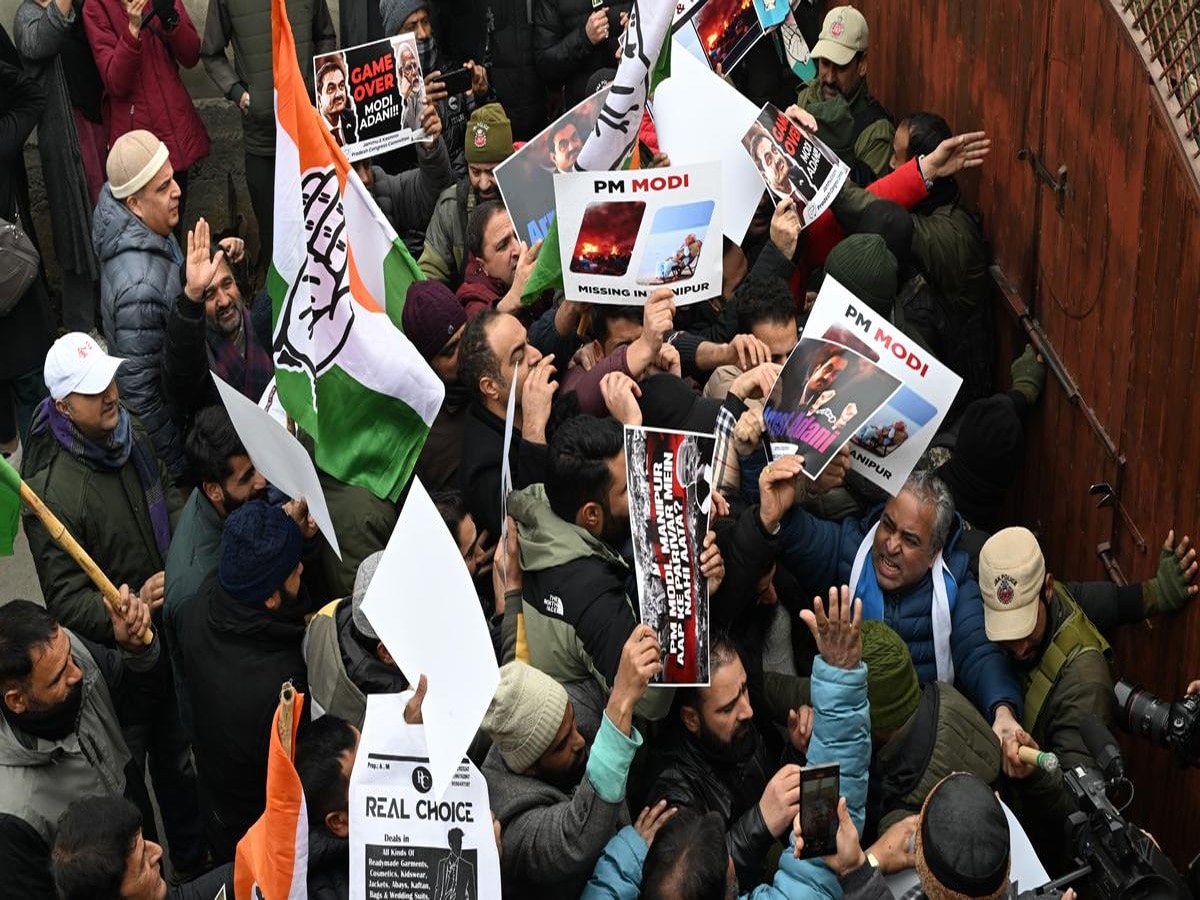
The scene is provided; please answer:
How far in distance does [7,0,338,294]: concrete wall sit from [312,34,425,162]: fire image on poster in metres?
2.81

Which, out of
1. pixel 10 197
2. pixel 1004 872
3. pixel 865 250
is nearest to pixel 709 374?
pixel 865 250

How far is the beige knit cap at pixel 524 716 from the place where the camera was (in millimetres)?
3727

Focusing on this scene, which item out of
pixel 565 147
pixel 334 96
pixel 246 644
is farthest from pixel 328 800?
pixel 334 96

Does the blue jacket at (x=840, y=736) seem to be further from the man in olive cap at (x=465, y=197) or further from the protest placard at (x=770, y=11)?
the protest placard at (x=770, y=11)

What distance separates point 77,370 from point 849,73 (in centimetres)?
407

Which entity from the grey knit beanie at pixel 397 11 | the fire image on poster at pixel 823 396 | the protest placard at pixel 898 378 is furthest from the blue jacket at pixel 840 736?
the grey knit beanie at pixel 397 11

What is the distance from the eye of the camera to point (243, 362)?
20.4ft

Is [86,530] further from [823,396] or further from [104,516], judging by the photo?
[823,396]

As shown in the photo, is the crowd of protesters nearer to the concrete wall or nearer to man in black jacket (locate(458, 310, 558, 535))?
man in black jacket (locate(458, 310, 558, 535))

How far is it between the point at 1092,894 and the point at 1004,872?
0.98m

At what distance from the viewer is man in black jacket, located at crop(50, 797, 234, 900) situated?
11.9 feet

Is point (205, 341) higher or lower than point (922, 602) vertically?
higher

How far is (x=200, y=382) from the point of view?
5.82m

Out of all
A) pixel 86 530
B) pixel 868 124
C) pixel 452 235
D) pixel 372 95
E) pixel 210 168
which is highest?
pixel 372 95
